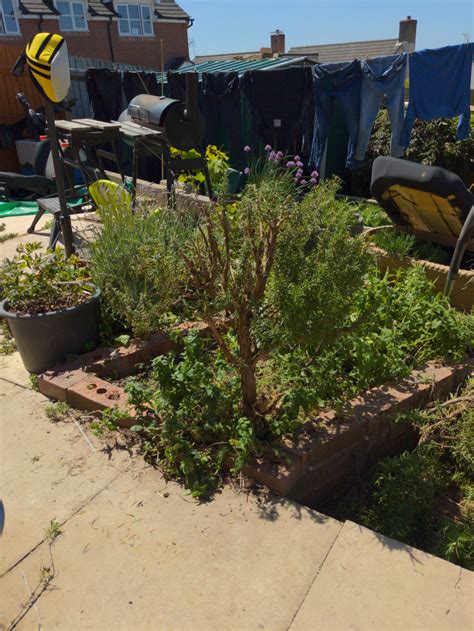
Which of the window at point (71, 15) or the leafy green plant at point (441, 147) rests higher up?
the window at point (71, 15)

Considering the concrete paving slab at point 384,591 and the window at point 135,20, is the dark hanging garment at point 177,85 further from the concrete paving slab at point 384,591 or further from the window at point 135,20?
the window at point 135,20

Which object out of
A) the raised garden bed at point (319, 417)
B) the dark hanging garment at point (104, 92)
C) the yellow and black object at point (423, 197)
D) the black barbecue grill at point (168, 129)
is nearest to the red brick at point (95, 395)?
the raised garden bed at point (319, 417)

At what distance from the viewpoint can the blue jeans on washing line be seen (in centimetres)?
883

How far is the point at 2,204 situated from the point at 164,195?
4.55 m

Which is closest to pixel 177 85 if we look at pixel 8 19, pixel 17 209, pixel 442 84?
pixel 17 209

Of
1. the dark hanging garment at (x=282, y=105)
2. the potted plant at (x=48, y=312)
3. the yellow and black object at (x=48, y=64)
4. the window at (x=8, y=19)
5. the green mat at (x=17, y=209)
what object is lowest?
the green mat at (x=17, y=209)

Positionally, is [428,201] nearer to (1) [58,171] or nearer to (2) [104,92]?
(1) [58,171]

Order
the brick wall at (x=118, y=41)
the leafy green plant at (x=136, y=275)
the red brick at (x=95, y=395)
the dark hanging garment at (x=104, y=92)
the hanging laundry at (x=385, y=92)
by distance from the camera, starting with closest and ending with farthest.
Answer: the red brick at (x=95, y=395) → the leafy green plant at (x=136, y=275) → the hanging laundry at (x=385, y=92) → the dark hanging garment at (x=104, y=92) → the brick wall at (x=118, y=41)

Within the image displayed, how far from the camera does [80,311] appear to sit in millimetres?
3637

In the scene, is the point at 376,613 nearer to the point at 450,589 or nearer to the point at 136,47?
the point at 450,589

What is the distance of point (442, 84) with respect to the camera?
25.9 feet

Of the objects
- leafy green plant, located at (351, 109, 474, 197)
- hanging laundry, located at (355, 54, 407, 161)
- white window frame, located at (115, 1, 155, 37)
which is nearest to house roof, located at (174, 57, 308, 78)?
hanging laundry, located at (355, 54, 407, 161)

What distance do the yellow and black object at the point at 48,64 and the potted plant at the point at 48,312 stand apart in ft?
4.27

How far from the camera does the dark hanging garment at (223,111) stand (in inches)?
417
